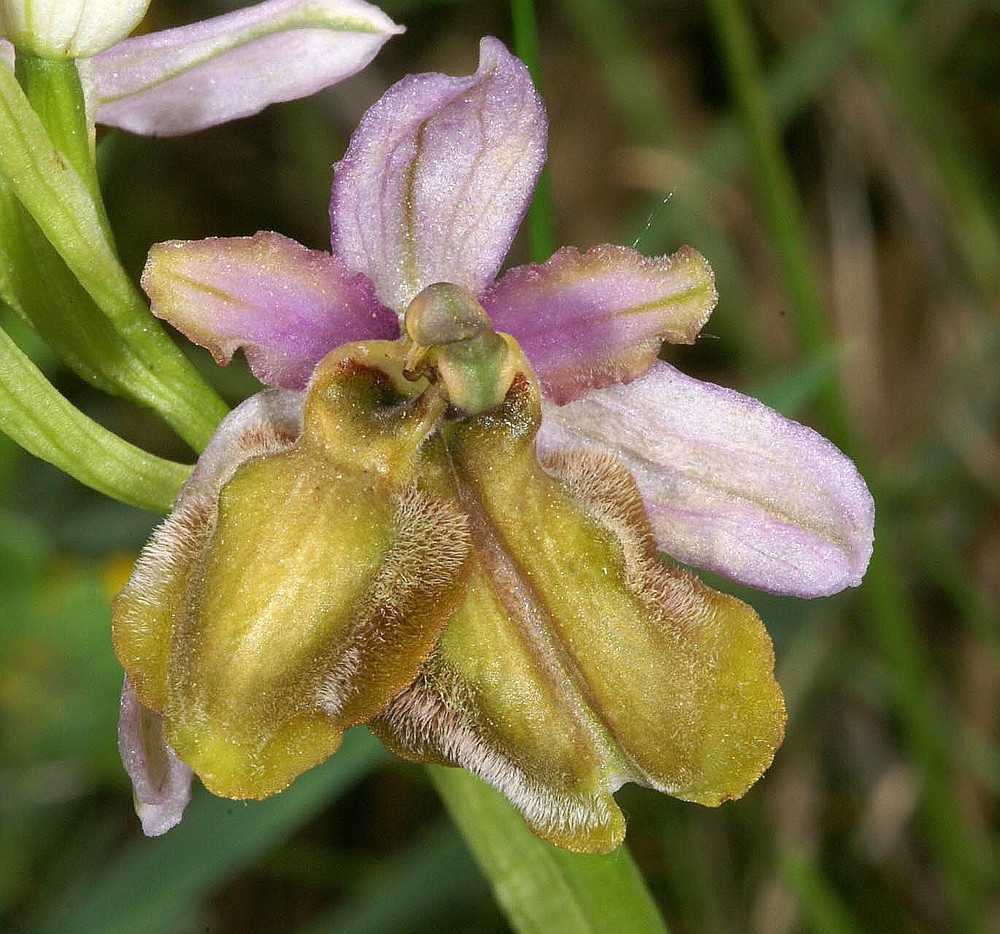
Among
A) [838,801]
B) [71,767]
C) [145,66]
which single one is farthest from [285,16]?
[838,801]

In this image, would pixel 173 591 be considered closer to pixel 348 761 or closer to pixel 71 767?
pixel 348 761

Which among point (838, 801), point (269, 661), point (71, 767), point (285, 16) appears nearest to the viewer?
point (269, 661)

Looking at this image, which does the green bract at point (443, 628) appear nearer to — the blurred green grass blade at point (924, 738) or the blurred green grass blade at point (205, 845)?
the blurred green grass blade at point (205, 845)

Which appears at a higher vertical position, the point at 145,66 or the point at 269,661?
the point at 145,66

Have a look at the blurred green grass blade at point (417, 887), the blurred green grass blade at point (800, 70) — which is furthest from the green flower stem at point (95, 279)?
the blurred green grass blade at point (800, 70)

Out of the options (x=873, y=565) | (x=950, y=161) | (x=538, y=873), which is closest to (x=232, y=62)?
(x=538, y=873)

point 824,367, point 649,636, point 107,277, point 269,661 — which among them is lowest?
point 824,367

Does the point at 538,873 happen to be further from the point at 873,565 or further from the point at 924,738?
the point at 924,738
